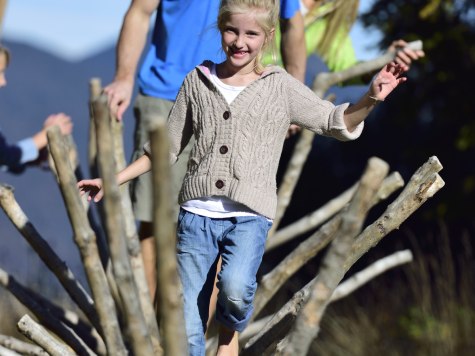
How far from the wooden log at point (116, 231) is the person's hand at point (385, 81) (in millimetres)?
797

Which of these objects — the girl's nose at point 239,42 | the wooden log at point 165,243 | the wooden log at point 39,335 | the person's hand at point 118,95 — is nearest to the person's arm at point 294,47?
the person's hand at point 118,95

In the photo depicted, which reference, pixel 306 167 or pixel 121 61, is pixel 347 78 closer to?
pixel 121 61

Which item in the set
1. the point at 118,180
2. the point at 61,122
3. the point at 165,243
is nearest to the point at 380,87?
the point at 118,180

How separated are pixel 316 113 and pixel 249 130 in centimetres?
18

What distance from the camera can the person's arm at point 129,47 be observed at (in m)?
3.76

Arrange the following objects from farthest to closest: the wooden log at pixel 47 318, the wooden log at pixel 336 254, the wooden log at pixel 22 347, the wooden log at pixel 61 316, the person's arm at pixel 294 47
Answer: the person's arm at pixel 294 47, the wooden log at pixel 61 316, the wooden log at pixel 47 318, the wooden log at pixel 22 347, the wooden log at pixel 336 254

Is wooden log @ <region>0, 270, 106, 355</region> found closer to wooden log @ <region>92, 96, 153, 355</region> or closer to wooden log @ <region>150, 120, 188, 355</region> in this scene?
wooden log @ <region>92, 96, 153, 355</region>

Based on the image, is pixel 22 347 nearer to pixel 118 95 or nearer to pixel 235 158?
pixel 118 95

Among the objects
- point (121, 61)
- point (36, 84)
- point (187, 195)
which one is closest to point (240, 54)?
point (187, 195)

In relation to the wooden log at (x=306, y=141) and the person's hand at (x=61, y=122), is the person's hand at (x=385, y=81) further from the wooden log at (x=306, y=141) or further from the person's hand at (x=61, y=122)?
the person's hand at (x=61, y=122)

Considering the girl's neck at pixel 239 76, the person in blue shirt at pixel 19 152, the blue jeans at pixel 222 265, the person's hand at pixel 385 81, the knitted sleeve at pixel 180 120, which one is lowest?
the person in blue shirt at pixel 19 152

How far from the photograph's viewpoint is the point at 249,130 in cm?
296

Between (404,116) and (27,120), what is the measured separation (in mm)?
22851

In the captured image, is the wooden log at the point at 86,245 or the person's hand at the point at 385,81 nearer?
the wooden log at the point at 86,245
